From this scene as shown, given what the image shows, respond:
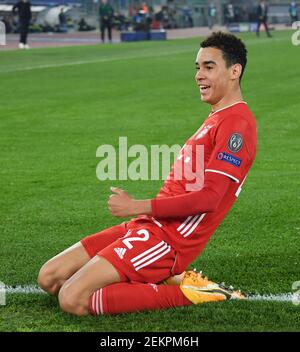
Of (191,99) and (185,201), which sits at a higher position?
(185,201)

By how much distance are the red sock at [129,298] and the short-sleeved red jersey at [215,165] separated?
188 millimetres

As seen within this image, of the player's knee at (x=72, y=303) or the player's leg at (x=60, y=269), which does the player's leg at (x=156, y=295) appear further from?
the player's leg at (x=60, y=269)

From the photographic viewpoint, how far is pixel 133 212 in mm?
6238

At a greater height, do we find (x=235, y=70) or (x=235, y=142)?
(x=235, y=70)

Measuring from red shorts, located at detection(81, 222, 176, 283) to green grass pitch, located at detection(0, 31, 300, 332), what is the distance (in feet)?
0.81

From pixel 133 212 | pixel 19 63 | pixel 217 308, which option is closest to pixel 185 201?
pixel 133 212

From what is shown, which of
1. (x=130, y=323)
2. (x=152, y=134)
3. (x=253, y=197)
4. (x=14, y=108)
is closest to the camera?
(x=130, y=323)

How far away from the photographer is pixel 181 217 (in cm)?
641

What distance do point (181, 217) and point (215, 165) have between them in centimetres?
40

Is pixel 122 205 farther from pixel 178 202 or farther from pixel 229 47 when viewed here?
pixel 229 47

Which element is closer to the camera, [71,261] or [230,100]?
[230,100]

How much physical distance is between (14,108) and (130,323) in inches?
541

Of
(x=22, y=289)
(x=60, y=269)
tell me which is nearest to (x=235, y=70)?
(x=60, y=269)
